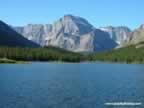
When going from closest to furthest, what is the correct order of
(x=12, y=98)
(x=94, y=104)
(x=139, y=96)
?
(x=94, y=104) < (x=12, y=98) < (x=139, y=96)

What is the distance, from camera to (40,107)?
76750mm

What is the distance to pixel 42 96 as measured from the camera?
94.4 meters

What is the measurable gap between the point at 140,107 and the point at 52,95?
93.5 feet

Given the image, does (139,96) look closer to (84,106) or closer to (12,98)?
(84,106)

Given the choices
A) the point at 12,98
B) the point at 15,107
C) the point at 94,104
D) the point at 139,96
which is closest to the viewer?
the point at 15,107

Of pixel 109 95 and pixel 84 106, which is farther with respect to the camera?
pixel 109 95

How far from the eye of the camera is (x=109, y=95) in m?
98.2

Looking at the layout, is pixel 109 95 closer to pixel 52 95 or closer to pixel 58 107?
pixel 52 95

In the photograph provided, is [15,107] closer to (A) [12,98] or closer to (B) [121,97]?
(A) [12,98]

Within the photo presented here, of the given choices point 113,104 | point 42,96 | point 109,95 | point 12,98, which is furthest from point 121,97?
point 12,98

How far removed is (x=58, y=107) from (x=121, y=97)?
77.3ft

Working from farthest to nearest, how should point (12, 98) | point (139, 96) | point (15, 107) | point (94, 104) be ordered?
point (139, 96), point (12, 98), point (94, 104), point (15, 107)

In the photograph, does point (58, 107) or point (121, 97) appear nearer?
point (58, 107)

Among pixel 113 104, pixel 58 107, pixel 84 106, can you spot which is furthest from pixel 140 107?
pixel 58 107
